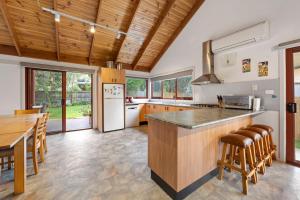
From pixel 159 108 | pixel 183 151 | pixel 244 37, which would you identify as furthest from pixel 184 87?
pixel 183 151

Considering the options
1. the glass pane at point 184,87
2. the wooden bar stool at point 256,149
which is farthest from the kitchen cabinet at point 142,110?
the wooden bar stool at point 256,149

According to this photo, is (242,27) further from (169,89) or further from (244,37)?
(169,89)

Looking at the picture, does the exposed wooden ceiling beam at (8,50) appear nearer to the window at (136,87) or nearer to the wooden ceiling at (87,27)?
the wooden ceiling at (87,27)

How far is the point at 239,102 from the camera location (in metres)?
2.73

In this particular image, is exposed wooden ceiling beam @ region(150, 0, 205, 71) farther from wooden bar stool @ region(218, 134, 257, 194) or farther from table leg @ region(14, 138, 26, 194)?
table leg @ region(14, 138, 26, 194)

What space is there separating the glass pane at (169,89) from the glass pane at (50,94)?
150 inches

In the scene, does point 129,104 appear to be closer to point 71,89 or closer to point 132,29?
point 71,89

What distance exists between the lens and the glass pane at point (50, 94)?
4211 millimetres

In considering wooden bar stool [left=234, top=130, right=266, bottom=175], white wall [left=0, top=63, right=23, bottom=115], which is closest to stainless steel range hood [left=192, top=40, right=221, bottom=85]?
wooden bar stool [left=234, top=130, right=266, bottom=175]

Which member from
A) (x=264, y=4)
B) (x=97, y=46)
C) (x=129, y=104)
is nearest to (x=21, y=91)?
(x=97, y=46)

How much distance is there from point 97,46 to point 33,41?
1.69m

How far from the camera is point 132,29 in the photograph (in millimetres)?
4188

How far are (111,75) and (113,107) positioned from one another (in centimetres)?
109

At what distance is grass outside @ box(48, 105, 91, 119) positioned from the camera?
176 inches
